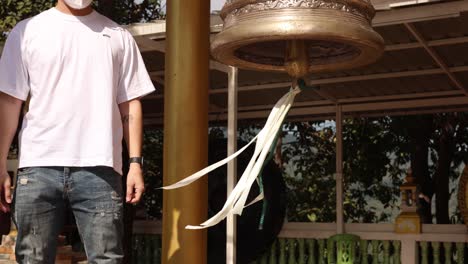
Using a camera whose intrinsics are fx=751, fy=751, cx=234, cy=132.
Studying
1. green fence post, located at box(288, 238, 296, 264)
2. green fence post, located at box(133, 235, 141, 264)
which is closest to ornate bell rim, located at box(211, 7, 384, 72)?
green fence post, located at box(288, 238, 296, 264)

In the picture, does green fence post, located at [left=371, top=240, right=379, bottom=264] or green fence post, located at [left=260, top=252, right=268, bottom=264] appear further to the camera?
green fence post, located at [left=260, top=252, right=268, bottom=264]

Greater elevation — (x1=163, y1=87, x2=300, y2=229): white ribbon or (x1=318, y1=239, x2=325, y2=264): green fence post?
(x1=163, y1=87, x2=300, y2=229): white ribbon

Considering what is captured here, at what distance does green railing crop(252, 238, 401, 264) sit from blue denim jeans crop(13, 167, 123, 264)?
4581 mm

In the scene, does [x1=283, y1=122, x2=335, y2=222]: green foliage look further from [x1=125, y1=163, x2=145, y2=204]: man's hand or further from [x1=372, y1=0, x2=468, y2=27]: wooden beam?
[x1=125, y1=163, x2=145, y2=204]: man's hand

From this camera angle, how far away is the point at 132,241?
761 centimetres

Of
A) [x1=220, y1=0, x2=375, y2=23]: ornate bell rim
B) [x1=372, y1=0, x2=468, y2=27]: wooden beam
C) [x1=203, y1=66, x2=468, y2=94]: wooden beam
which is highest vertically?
[x1=372, y1=0, x2=468, y2=27]: wooden beam

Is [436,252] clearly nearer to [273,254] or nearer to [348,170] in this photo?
[273,254]

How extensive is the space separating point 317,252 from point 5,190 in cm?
511

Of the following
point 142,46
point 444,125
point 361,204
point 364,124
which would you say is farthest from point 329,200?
point 142,46

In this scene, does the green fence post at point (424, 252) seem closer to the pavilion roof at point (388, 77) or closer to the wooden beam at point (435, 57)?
the pavilion roof at point (388, 77)

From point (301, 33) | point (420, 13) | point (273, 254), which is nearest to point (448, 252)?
point (273, 254)

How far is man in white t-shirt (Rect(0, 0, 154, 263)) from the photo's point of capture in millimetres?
2143

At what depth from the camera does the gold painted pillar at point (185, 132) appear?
2.26m

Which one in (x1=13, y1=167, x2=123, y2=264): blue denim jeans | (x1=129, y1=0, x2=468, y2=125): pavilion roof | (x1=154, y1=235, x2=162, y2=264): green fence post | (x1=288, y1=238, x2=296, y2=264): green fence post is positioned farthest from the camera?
(x1=154, y1=235, x2=162, y2=264): green fence post
